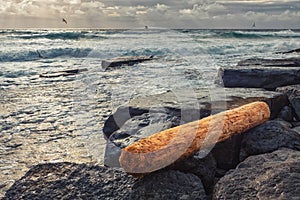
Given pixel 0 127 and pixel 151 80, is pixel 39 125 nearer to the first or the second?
pixel 0 127

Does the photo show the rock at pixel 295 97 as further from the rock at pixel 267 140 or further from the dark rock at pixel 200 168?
the dark rock at pixel 200 168

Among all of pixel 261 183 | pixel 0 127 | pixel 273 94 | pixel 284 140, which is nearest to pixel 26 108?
pixel 0 127

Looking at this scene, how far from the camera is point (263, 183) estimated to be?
222 cm

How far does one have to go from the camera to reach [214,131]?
9.71ft

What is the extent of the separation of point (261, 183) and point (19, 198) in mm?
1699

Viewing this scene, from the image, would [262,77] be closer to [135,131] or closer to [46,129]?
[135,131]

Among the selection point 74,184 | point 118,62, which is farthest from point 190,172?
point 118,62

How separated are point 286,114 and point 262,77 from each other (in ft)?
5.07

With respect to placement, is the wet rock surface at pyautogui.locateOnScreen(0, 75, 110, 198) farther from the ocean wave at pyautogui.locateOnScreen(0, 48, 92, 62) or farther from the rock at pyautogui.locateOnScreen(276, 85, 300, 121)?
the ocean wave at pyautogui.locateOnScreen(0, 48, 92, 62)

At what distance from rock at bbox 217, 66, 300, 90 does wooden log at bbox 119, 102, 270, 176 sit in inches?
105

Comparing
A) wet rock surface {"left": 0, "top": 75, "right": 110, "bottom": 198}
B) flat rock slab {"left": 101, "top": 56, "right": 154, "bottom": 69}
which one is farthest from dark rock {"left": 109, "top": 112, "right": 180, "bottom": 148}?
flat rock slab {"left": 101, "top": 56, "right": 154, "bottom": 69}

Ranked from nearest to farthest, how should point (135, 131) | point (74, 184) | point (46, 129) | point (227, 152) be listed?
1. point (74, 184)
2. point (227, 152)
3. point (135, 131)
4. point (46, 129)

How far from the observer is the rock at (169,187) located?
2.36m

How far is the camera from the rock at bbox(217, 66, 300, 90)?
5.85 meters
